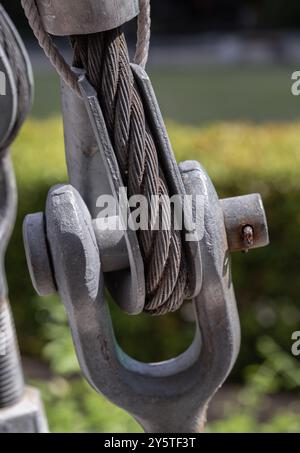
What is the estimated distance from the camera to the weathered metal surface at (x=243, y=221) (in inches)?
55.9

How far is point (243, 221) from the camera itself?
142cm

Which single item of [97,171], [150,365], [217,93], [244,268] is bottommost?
[217,93]

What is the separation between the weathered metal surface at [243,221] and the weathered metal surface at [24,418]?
78 centimetres

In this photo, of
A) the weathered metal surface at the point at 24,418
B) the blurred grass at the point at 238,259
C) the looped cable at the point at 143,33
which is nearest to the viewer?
the looped cable at the point at 143,33

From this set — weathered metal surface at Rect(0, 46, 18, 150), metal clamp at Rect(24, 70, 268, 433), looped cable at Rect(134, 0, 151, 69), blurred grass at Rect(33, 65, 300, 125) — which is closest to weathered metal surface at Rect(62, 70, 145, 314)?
metal clamp at Rect(24, 70, 268, 433)

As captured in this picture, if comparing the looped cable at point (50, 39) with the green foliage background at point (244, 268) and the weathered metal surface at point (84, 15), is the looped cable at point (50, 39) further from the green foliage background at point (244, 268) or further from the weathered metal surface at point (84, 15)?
the green foliage background at point (244, 268)

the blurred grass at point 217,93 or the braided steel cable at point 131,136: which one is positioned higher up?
the braided steel cable at point 131,136

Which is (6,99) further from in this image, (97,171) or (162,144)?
(162,144)

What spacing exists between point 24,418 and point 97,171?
0.79 m

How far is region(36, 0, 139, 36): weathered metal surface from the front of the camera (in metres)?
1.29

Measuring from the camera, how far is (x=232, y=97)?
41.7ft

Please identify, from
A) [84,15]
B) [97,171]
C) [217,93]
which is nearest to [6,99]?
[97,171]

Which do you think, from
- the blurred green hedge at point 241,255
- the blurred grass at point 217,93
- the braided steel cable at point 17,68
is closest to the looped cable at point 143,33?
the braided steel cable at point 17,68
